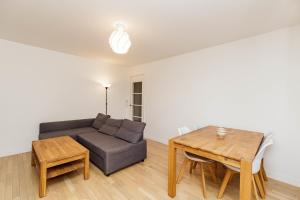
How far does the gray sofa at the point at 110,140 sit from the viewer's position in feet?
7.75

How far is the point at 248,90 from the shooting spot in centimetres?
251

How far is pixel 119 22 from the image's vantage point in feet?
6.83

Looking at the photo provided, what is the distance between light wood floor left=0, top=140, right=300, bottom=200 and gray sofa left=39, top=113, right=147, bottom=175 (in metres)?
0.19

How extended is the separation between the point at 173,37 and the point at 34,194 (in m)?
3.20

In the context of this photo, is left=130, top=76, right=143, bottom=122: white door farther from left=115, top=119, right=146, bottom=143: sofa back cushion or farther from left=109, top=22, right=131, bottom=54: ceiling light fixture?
left=109, top=22, right=131, bottom=54: ceiling light fixture

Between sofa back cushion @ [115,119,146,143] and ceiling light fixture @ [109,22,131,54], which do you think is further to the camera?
sofa back cushion @ [115,119,146,143]

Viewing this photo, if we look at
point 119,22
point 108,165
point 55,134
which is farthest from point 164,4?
point 55,134

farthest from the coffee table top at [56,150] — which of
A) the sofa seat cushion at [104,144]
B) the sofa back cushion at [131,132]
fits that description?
the sofa back cushion at [131,132]

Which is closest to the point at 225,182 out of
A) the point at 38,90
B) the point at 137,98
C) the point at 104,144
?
the point at 104,144

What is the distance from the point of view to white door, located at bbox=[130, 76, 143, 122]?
15.9 feet

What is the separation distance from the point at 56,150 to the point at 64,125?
1.53m

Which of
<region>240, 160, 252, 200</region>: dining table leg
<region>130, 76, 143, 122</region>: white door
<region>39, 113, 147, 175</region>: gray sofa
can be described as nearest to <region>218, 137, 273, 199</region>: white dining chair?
<region>240, 160, 252, 200</region>: dining table leg

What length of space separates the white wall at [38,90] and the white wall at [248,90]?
2402 mm

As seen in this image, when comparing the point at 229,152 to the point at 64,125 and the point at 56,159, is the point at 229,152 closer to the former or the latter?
the point at 56,159
